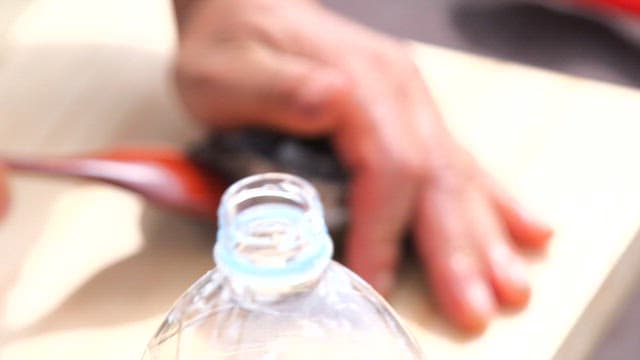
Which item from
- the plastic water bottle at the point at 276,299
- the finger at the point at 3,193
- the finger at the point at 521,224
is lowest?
the finger at the point at 3,193

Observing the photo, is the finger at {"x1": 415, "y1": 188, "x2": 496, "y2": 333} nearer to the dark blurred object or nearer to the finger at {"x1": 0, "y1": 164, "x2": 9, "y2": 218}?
the dark blurred object

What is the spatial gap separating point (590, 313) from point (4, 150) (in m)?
0.31

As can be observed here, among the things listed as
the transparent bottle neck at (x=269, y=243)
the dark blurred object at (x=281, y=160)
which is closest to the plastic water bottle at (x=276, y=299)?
the transparent bottle neck at (x=269, y=243)

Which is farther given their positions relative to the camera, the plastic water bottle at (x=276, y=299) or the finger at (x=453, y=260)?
the finger at (x=453, y=260)

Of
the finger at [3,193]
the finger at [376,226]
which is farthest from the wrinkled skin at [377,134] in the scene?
the finger at [3,193]

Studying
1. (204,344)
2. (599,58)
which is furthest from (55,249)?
(599,58)

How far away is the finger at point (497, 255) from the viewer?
0.57 meters

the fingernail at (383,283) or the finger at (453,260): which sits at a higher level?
the finger at (453,260)

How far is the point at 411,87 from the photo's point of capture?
65 centimetres

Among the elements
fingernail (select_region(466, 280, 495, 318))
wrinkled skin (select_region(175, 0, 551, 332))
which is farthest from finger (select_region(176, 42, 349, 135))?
fingernail (select_region(466, 280, 495, 318))

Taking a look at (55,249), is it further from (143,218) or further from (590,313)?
(590,313)

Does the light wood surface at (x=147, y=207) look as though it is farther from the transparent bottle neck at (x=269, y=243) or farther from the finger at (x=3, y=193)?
the transparent bottle neck at (x=269, y=243)

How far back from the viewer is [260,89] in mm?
626

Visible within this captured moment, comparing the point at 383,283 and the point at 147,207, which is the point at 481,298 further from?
the point at 147,207
